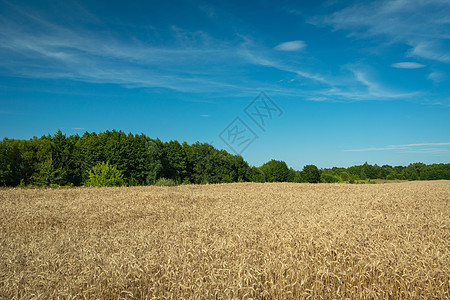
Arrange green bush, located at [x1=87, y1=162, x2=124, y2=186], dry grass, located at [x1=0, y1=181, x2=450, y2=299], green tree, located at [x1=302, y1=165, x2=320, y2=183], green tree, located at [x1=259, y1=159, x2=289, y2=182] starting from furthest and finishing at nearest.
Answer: green tree, located at [x1=259, y1=159, x2=289, y2=182]
green tree, located at [x1=302, y1=165, x2=320, y2=183]
green bush, located at [x1=87, y1=162, x2=124, y2=186]
dry grass, located at [x1=0, y1=181, x2=450, y2=299]

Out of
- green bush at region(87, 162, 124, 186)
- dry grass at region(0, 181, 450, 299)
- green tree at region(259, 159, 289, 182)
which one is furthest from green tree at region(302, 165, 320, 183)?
dry grass at region(0, 181, 450, 299)

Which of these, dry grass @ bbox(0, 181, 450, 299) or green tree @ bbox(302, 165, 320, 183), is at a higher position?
green tree @ bbox(302, 165, 320, 183)

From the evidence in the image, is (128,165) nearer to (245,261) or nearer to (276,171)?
(276,171)

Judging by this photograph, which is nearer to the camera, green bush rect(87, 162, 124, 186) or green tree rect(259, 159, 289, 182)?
green bush rect(87, 162, 124, 186)

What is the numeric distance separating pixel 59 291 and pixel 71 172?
4089 cm

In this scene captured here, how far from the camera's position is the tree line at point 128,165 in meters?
31.4

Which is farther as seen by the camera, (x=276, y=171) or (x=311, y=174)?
(x=276, y=171)

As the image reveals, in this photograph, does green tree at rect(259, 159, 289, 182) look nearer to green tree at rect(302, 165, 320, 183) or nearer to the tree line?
the tree line

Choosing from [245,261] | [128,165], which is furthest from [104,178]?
[245,261]

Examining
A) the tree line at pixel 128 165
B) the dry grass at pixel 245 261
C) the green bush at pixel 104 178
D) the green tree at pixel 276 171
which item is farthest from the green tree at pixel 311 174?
the dry grass at pixel 245 261

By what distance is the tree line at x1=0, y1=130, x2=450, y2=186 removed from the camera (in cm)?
3138

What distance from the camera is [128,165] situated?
42.8 metres

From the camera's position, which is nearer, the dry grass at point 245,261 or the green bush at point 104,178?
the dry grass at point 245,261

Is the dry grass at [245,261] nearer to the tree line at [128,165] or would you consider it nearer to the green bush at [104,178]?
the green bush at [104,178]
